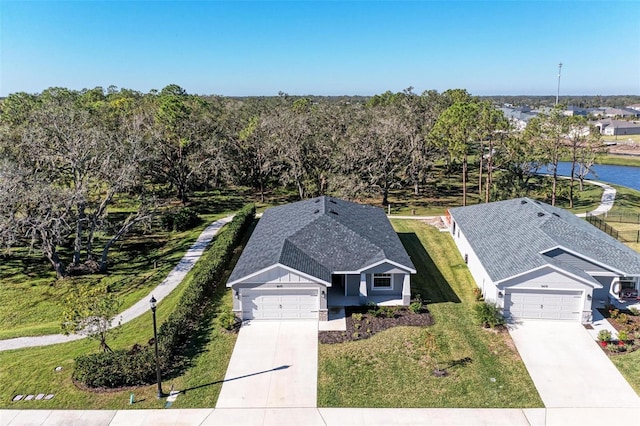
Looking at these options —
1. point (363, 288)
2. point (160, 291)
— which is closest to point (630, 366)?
point (363, 288)

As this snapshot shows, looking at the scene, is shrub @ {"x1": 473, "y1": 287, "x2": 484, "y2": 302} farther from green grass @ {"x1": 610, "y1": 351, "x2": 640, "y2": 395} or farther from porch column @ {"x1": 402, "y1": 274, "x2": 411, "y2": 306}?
green grass @ {"x1": 610, "y1": 351, "x2": 640, "y2": 395}

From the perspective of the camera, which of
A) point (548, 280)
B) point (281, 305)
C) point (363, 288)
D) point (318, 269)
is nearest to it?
point (548, 280)

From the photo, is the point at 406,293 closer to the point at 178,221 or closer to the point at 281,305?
the point at 281,305

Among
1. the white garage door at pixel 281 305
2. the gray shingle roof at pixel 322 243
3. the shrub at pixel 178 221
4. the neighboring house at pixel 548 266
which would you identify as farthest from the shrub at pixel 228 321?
the shrub at pixel 178 221

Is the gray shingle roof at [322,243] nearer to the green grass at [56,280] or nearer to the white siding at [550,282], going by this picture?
the white siding at [550,282]

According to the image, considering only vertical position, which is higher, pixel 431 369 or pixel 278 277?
pixel 278 277

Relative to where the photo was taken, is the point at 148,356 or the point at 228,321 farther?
the point at 228,321

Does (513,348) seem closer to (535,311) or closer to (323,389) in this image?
(535,311)
